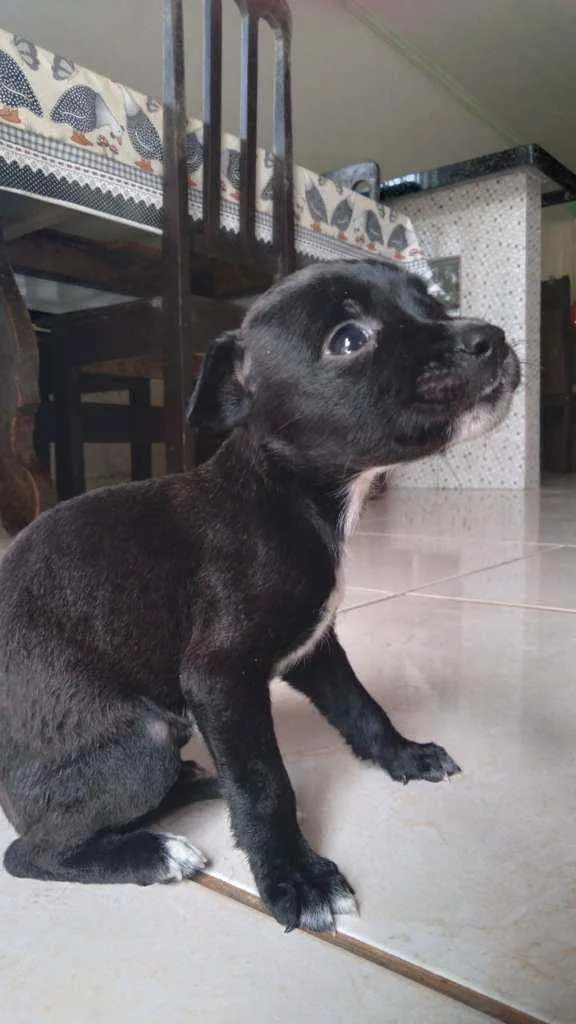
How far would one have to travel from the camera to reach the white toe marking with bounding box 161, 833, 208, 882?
0.60 m

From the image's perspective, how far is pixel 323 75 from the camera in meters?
5.67

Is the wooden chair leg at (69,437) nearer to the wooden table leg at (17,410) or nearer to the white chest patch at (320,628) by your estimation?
the wooden table leg at (17,410)

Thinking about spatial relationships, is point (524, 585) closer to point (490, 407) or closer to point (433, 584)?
point (433, 584)

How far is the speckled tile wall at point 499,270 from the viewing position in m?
4.68

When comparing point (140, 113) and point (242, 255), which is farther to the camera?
point (242, 255)

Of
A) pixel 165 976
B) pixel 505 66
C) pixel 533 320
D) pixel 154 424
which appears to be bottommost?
pixel 165 976

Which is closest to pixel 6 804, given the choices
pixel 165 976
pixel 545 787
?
pixel 165 976

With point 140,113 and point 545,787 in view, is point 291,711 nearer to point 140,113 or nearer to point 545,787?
point 545,787

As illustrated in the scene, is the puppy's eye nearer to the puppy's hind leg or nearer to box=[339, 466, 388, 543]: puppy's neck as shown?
box=[339, 466, 388, 543]: puppy's neck

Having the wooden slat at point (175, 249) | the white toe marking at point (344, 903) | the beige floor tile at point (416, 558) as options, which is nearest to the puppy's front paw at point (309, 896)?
the white toe marking at point (344, 903)

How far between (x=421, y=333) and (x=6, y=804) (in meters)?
0.54

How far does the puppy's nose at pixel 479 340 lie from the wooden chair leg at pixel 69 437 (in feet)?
7.63

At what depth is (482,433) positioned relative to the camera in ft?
2.37

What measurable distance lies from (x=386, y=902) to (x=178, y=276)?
6.20 ft
